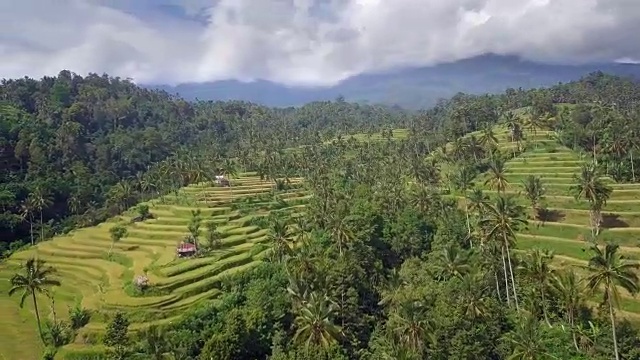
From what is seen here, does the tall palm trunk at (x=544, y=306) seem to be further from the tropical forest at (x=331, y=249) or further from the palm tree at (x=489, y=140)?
the palm tree at (x=489, y=140)

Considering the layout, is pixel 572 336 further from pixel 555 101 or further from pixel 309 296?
pixel 555 101

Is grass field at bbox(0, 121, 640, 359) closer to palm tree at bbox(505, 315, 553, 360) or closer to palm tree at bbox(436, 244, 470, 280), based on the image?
palm tree at bbox(436, 244, 470, 280)

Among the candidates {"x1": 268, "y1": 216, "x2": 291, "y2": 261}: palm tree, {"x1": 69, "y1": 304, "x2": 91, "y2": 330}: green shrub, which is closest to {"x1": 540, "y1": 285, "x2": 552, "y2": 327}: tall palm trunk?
{"x1": 268, "y1": 216, "x2": 291, "y2": 261}: palm tree

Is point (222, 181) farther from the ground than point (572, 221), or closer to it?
farther from the ground

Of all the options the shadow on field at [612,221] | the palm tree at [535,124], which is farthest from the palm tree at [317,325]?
the palm tree at [535,124]

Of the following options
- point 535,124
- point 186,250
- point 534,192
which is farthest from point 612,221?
point 186,250

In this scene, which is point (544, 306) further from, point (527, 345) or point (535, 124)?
point (535, 124)

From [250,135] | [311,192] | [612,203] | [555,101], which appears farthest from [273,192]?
[555,101]
